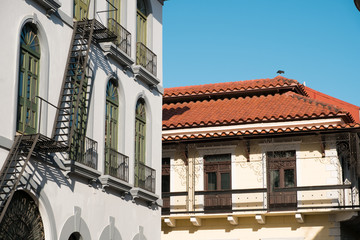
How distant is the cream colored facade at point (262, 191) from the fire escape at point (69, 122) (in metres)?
11.3

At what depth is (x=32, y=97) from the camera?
16.2 meters

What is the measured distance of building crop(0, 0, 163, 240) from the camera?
1537cm

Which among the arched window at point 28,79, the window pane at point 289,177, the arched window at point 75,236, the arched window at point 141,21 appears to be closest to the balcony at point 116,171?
the arched window at point 75,236

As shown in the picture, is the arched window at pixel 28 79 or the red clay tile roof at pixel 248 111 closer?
the arched window at pixel 28 79

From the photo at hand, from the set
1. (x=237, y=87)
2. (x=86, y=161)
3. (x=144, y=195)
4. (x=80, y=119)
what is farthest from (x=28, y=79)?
(x=237, y=87)

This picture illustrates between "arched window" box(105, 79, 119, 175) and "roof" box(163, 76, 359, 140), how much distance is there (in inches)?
340

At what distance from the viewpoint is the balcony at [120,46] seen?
19672mm

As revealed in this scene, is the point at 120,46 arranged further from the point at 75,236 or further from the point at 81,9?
the point at 75,236

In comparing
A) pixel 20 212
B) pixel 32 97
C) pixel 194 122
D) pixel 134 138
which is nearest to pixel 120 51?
pixel 134 138

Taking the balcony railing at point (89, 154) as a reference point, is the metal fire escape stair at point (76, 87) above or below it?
above

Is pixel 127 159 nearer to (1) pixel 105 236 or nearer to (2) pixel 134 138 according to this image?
(2) pixel 134 138

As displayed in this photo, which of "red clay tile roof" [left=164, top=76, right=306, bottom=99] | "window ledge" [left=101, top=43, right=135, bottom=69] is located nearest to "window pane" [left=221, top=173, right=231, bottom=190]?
"red clay tile roof" [left=164, top=76, right=306, bottom=99]

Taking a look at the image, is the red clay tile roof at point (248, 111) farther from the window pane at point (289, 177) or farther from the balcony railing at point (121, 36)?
the balcony railing at point (121, 36)

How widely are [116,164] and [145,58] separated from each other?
385cm
